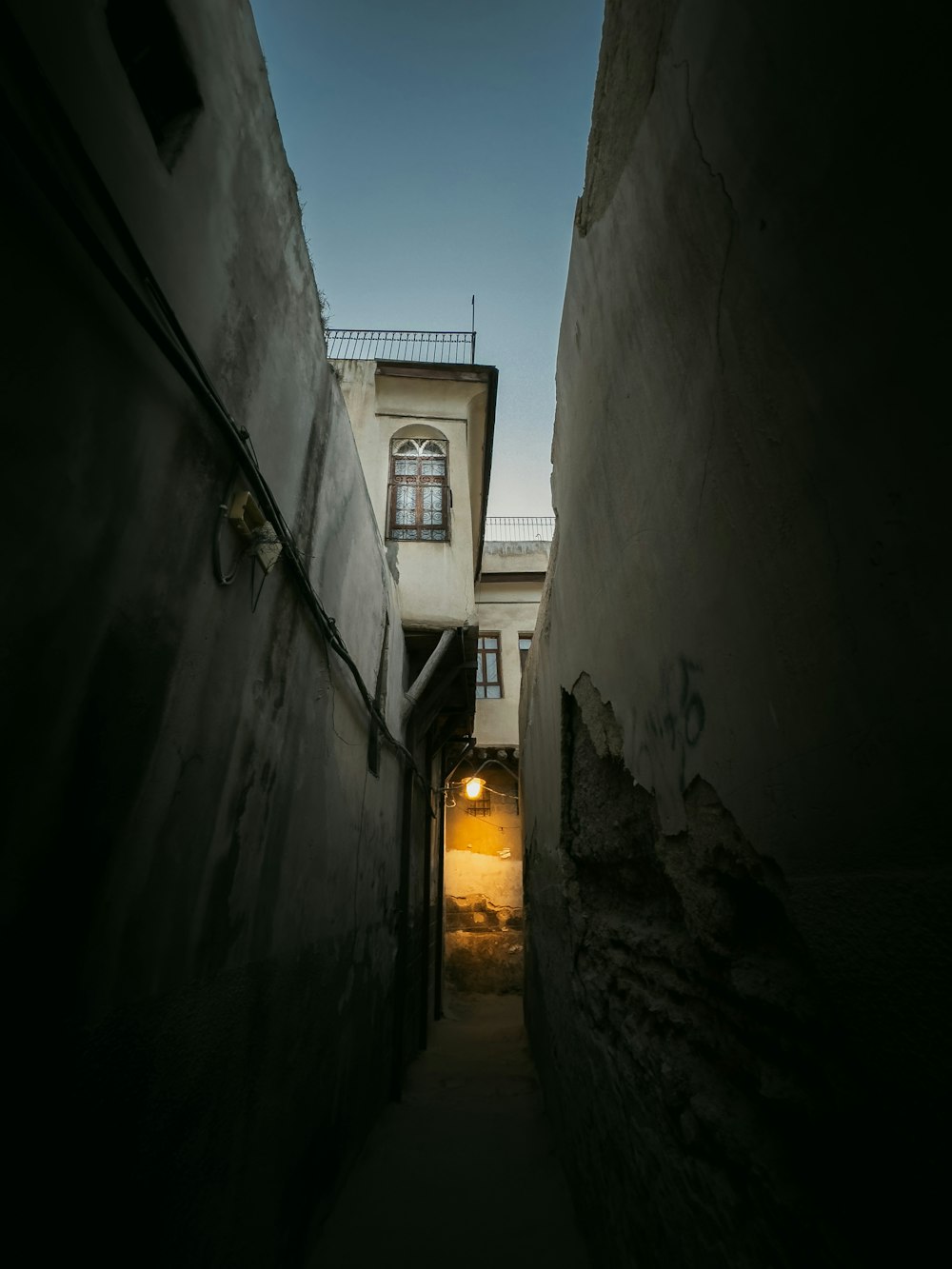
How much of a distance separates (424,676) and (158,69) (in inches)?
205

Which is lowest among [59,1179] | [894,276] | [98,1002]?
[59,1179]

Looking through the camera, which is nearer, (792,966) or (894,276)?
(894,276)

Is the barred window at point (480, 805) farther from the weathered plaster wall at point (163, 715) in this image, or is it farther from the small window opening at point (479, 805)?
the weathered plaster wall at point (163, 715)

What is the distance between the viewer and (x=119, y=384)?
1.68 metres

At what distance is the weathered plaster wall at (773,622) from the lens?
92cm

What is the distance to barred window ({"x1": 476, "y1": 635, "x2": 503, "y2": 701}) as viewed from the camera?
43.7 ft

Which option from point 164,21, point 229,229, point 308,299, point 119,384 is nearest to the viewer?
point 119,384

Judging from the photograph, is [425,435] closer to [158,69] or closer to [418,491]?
[418,491]

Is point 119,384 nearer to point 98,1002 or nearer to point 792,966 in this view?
point 98,1002

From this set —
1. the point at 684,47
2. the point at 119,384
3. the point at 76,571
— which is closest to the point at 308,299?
the point at 119,384

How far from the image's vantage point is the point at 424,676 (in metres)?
6.59

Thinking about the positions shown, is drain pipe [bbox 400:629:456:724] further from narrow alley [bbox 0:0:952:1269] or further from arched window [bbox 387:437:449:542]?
narrow alley [bbox 0:0:952:1269]

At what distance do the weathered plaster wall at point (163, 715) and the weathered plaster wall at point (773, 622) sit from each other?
1581 mm

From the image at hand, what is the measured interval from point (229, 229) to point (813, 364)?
241cm
